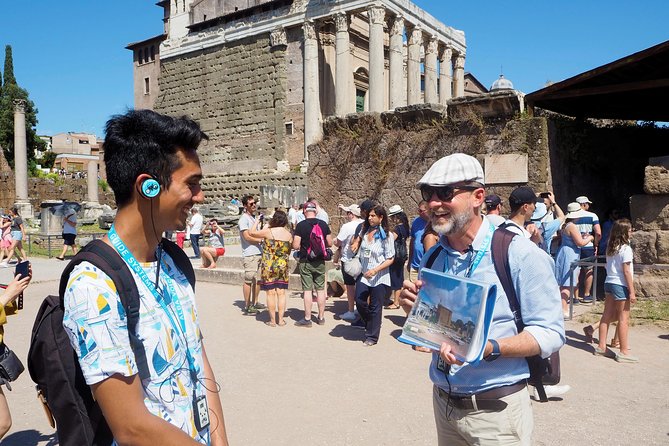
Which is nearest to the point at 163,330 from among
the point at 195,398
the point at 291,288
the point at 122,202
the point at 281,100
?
the point at 195,398

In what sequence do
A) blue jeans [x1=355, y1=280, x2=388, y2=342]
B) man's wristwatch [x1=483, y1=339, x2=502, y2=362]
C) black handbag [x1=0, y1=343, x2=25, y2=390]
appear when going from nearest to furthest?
man's wristwatch [x1=483, y1=339, x2=502, y2=362] → black handbag [x1=0, y1=343, x2=25, y2=390] → blue jeans [x1=355, y1=280, x2=388, y2=342]

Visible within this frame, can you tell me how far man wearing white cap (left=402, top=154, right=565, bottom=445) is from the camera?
2.21m

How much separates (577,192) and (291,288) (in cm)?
584

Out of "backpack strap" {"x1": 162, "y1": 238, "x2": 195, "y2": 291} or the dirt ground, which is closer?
"backpack strap" {"x1": 162, "y1": 238, "x2": 195, "y2": 291}

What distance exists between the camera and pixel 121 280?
5.09 ft

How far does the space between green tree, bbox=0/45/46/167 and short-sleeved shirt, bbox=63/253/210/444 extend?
5111 cm

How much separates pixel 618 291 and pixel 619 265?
11.3 inches

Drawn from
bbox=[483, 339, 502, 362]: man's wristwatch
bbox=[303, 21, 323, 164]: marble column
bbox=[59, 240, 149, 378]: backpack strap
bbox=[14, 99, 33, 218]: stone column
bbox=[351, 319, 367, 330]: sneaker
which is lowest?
bbox=[351, 319, 367, 330]: sneaker

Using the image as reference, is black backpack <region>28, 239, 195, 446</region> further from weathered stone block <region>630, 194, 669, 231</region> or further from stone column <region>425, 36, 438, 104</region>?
stone column <region>425, 36, 438, 104</region>

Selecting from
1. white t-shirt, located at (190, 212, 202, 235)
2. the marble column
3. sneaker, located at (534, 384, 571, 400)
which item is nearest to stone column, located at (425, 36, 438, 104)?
the marble column

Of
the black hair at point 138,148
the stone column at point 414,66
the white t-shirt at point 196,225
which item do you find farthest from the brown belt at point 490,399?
the stone column at point 414,66

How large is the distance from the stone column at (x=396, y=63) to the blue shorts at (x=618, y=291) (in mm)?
23124

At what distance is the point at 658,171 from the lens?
797 cm

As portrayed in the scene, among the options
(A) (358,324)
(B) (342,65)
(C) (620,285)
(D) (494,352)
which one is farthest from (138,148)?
(B) (342,65)
